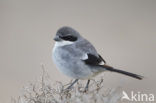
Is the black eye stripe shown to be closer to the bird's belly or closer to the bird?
the bird

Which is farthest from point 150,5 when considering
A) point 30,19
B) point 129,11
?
point 30,19

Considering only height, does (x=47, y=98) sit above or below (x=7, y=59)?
above

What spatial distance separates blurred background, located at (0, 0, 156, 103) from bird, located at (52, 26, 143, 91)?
259 centimetres

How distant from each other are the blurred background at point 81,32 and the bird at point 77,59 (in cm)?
259

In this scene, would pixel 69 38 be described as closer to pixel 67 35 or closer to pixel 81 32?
pixel 67 35

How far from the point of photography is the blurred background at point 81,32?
873 cm

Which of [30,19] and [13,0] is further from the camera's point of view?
[13,0]

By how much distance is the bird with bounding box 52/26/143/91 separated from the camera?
513 centimetres

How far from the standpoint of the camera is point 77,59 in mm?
5168

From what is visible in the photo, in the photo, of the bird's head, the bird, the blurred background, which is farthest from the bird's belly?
the blurred background

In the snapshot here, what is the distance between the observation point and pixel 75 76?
16.9 feet

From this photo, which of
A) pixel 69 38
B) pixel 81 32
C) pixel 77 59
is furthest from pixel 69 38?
pixel 81 32

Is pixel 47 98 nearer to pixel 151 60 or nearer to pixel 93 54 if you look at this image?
pixel 93 54

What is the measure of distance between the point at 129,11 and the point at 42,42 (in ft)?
7.62
